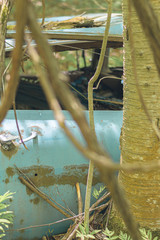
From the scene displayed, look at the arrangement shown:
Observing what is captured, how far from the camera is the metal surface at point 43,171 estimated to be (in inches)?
96.3

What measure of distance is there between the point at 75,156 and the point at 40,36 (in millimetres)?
2109

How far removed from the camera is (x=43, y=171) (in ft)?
8.22

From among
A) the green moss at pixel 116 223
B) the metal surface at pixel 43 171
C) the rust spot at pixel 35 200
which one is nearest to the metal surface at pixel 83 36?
the metal surface at pixel 43 171

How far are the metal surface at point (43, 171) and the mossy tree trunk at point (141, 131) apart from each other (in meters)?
0.48

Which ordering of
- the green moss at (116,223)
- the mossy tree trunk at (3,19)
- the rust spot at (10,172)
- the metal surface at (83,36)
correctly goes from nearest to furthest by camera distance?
1. the mossy tree trunk at (3,19)
2. the green moss at (116,223)
3. the rust spot at (10,172)
4. the metal surface at (83,36)

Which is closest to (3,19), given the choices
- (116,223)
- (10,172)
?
(10,172)

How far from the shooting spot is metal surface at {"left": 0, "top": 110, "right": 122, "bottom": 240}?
2.45 metres

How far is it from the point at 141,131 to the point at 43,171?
2.82 feet

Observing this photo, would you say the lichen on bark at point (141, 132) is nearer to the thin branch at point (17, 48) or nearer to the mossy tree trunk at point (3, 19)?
the mossy tree trunk at point (3, 19)

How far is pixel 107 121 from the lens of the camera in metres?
2.77

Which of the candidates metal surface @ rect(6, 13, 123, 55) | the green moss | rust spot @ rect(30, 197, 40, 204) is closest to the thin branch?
the green moss

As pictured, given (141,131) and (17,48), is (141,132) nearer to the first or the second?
(141,131)

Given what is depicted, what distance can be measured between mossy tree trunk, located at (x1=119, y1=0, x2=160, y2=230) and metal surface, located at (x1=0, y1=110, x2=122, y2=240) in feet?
1.58

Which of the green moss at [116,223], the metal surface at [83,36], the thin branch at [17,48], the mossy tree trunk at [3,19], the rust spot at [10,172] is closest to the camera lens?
the thin branch at [17,48]
